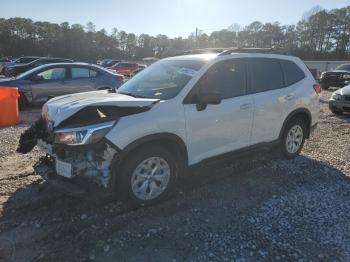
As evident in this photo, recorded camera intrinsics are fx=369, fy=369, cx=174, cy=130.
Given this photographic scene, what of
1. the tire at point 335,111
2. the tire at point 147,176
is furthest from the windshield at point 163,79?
the tire at point 335,111

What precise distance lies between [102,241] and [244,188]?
7.14 feet

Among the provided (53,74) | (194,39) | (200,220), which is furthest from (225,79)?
(194,39)

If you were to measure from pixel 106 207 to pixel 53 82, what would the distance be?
8063 mm

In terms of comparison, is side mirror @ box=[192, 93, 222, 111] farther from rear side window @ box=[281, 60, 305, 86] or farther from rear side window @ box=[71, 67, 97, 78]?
rear side window @ box=[71, 67, 97, 78]

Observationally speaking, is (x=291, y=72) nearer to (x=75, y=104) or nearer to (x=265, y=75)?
(x=265, y=75)

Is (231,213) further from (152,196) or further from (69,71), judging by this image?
(69,71)

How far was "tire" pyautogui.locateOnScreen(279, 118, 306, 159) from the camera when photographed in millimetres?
6055

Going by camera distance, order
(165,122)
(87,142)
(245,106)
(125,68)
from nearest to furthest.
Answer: (87,142) < (165,122) < (245,106) < (125,68)

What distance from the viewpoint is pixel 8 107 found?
30.8 ft

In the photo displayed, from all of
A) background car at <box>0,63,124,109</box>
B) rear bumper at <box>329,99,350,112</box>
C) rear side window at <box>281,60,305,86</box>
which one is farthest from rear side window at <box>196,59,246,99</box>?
background car at <box>0,63,124,109</box>

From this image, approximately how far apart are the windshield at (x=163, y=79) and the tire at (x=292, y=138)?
2.12 m

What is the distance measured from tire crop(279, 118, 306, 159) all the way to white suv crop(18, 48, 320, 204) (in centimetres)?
4

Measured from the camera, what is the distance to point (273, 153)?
649cm

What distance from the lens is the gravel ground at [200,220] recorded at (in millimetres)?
3484
